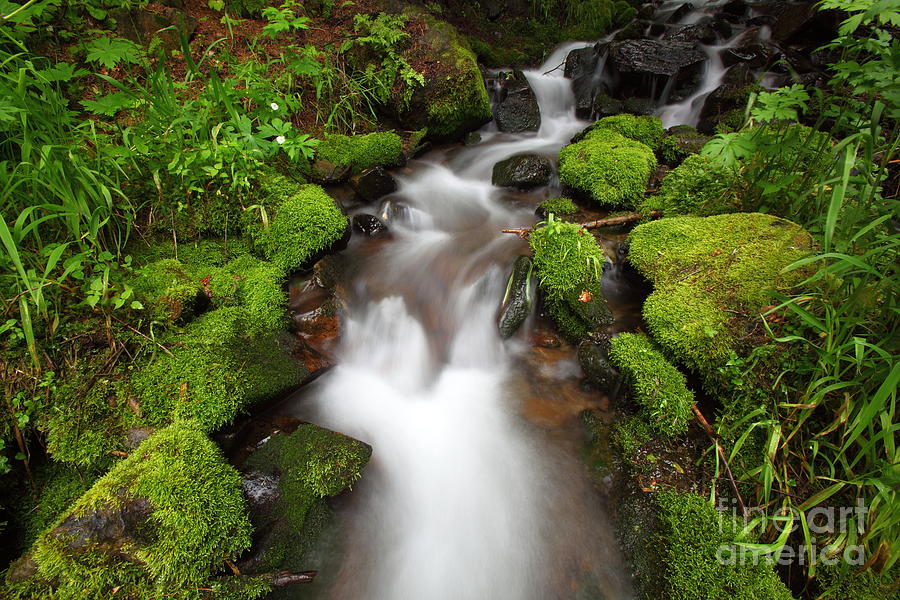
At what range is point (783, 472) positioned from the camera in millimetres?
2223

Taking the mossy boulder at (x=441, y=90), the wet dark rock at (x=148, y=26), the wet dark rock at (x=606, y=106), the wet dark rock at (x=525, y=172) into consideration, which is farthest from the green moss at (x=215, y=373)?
the wet dark rock at (x=606, y=106)

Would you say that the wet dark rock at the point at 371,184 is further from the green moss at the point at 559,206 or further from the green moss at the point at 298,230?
the green moss at the point at 559,206

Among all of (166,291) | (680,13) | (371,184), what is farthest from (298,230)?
(680,13)

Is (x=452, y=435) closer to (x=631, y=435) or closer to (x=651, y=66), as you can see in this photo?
(x=631, y=435)

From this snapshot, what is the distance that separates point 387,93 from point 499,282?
11.5 feet

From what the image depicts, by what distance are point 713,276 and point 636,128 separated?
3406mm

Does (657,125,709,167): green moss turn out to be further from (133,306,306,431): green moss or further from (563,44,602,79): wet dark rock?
(133,306,306,431): green moss

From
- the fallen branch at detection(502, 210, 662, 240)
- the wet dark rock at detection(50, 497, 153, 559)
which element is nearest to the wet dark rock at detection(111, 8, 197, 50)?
the fallen branch at detection(502, 210, 662, 240)

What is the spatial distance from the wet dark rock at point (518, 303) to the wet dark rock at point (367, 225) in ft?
6.00

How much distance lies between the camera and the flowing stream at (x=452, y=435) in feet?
8.09

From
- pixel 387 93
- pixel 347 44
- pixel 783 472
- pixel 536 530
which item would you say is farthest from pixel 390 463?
pixel 347 44

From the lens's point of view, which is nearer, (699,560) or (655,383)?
(699,560)

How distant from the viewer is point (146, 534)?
76.3 inches

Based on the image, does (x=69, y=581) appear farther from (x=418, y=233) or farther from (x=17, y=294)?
(x=418, y=233)
